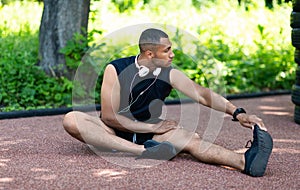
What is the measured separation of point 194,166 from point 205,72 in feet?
14.3

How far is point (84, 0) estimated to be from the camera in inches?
326

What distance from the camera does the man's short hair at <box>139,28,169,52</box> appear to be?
4.81m

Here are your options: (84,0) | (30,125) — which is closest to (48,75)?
(84,0)

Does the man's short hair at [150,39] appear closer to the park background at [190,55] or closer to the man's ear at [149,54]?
the man's ear at [149,54]

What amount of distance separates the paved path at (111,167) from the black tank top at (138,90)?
0.35m

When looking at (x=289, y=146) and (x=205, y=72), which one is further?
(x=205, y=72)

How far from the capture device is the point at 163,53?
482 centimetres

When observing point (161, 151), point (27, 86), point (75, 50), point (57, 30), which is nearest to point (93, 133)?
point (161, 151)

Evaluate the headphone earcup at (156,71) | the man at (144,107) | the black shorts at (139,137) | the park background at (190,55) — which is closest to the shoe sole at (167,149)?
the man at (144,107)

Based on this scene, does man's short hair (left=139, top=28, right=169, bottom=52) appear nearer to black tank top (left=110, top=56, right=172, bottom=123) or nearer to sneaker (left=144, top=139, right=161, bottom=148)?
black tank top (left=110, top=56, right=172, bottom=123)

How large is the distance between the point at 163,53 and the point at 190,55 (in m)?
3.55

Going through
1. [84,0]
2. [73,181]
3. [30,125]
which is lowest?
[30,125]

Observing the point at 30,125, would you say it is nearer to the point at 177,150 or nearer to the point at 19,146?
the point at 19,146

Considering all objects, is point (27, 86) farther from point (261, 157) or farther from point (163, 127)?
point (261, 157)
